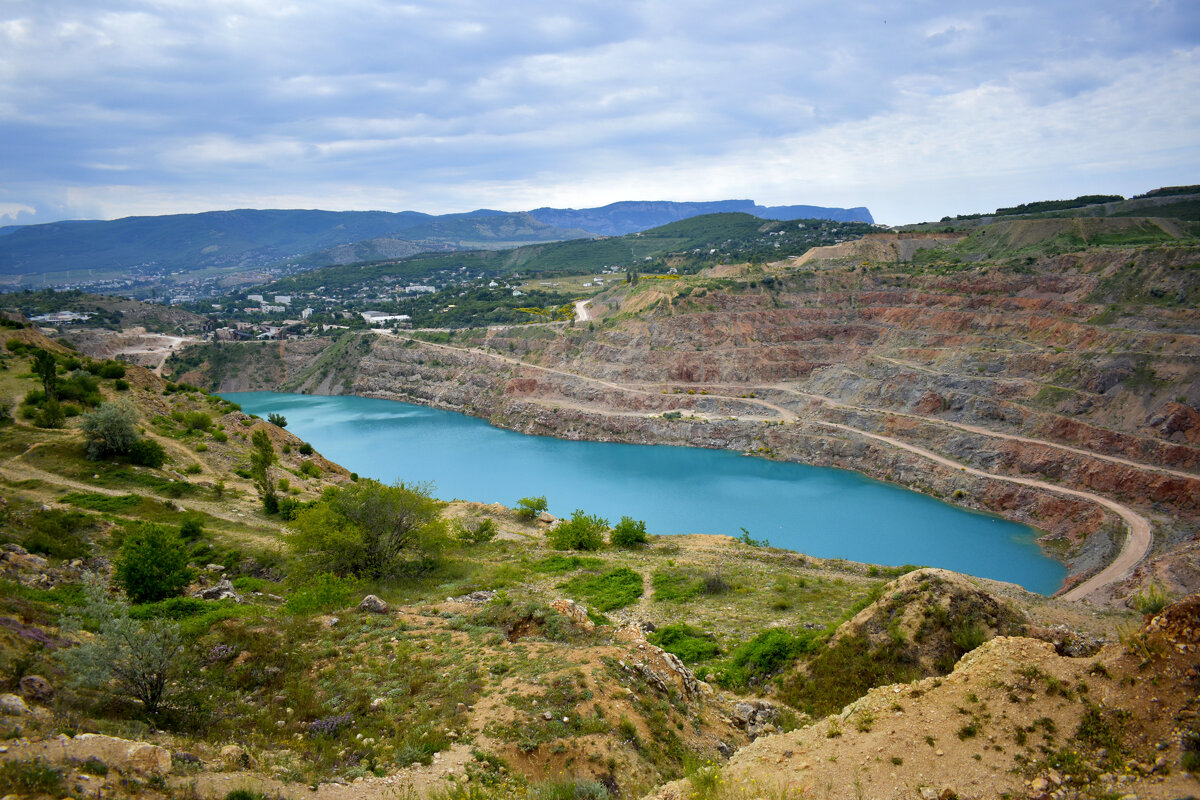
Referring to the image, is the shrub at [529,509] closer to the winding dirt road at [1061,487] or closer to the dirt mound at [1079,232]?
the winding dirt road at [1061,487]

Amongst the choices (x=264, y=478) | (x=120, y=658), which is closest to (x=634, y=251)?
(x=264, y=478)

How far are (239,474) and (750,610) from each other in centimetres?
2604

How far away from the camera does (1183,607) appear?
25.6ft

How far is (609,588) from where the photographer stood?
22.3 metres

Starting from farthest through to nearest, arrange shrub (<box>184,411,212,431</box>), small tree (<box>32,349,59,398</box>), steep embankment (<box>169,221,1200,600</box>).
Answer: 1. steep embankment (<box>169,221,1200,600</box>)
2. shrub (<box>184,411,212,431</box>)
3. small tree (<box>32,349,59,398</box>)

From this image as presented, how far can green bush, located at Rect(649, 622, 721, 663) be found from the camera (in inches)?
633

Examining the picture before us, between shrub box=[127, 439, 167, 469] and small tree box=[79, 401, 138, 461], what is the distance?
8.4 inches

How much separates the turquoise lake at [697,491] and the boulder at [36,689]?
1359 inches

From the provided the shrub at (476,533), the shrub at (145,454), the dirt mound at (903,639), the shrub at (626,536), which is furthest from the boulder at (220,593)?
the shrub at (626,536)

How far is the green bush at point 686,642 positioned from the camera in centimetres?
1608

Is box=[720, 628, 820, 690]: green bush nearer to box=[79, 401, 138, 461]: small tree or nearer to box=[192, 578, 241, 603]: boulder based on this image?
box=[192, 578, 241, 603]: boulder

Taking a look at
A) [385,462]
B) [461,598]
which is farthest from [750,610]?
[385,462]

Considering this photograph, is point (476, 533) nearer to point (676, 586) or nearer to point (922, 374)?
point (676, 586)

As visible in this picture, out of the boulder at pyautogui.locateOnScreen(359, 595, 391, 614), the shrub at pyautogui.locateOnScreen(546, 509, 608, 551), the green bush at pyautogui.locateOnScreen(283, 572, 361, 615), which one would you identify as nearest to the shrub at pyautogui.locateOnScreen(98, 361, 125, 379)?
the green bush at pyautogui.locateOnScreen(283, 572, 361, 615)
